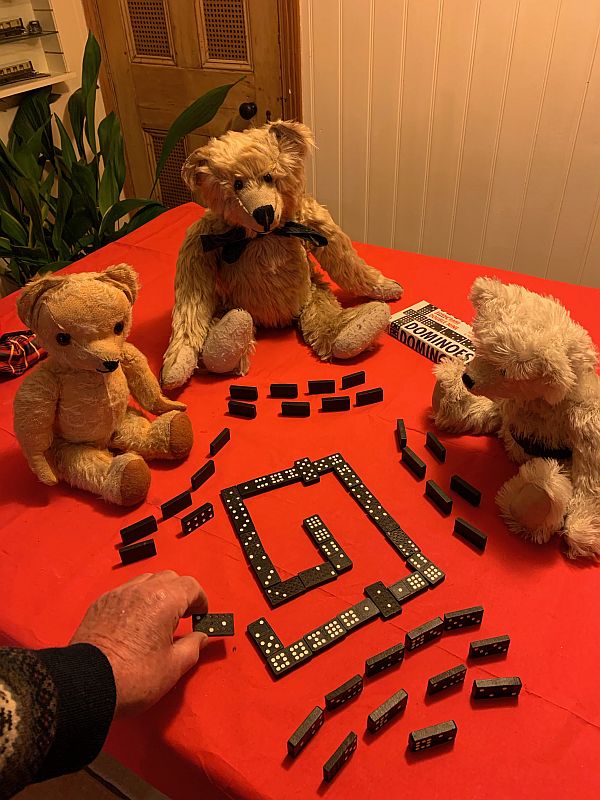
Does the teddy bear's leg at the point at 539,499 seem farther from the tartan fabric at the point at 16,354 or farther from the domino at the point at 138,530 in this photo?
the tartan fabric at the point at 16,354

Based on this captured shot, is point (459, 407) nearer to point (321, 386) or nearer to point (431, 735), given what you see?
point (321, 386)

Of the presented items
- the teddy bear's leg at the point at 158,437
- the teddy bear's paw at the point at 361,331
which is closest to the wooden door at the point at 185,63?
the teddy bear's paw at the point at 361,331

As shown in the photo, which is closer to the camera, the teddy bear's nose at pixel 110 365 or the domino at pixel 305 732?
the domino at pixel 305 732

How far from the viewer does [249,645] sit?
83 cm

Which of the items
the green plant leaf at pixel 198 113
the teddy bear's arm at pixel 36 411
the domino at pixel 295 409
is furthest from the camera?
the green plant leaf at pixel 198 113

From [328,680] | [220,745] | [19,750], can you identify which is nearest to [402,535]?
[328,680]

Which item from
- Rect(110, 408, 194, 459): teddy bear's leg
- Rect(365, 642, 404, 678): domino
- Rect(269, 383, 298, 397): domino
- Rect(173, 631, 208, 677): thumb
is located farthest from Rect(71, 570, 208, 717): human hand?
Rect(269, 383, 298, 397): domino

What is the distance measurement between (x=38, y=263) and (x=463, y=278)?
1438 mm

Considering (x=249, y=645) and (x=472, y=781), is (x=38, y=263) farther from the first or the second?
(x=472, y=781)

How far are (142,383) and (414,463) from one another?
0.54m

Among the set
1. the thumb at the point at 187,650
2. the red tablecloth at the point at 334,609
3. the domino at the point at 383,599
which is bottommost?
the red tablecloth at the point at 334,609

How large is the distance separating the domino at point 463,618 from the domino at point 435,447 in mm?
330

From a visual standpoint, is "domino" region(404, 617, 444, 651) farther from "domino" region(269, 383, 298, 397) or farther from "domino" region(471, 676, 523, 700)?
"domino" region(269, 383, 298, 397)

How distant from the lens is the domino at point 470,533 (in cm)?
94
